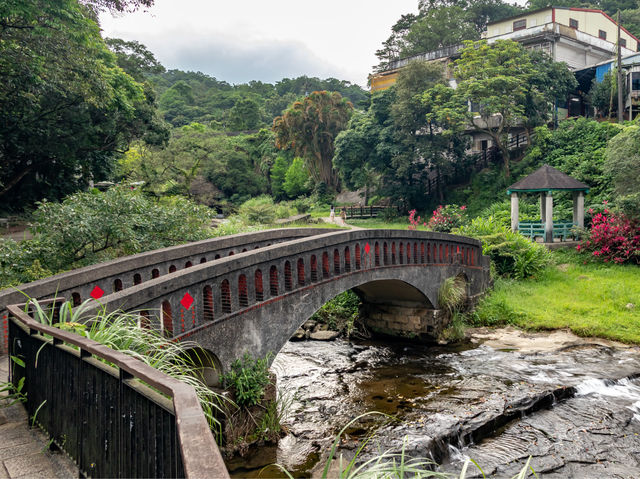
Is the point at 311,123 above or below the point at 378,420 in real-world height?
above

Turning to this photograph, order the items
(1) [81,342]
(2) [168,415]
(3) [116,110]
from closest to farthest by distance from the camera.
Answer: (2) [168,415], (1) [81,342], (3) [116,110]

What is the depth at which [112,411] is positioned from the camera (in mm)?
3295

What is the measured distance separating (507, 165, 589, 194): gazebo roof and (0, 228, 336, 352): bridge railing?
14536mm

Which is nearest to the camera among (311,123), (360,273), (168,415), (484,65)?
(168,415)

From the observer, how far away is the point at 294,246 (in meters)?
9.38

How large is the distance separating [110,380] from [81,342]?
464 mm

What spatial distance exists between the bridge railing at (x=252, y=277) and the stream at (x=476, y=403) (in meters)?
2.41

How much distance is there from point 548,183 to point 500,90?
10.3m

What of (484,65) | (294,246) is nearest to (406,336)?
(294,246)

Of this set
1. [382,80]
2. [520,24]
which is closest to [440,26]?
[382,80]

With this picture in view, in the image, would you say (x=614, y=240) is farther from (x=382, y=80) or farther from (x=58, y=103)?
(x=382, y=80)

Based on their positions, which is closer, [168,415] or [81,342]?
[168,415]

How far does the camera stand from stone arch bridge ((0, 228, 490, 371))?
7059mm

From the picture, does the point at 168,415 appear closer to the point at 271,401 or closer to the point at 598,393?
the point at 271,401
